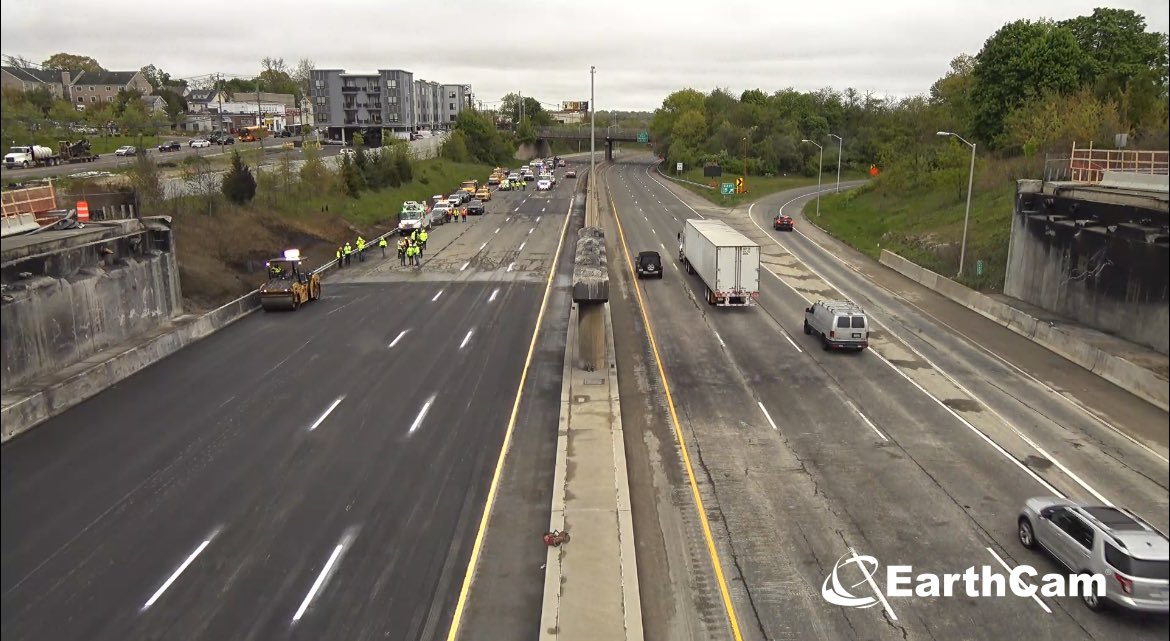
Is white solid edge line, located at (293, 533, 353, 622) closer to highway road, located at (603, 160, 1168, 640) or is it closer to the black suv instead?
highway road, located at (603, 160, 1168, 640)

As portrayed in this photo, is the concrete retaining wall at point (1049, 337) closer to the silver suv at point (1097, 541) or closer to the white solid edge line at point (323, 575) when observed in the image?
the silver suv at point (1097, 541)

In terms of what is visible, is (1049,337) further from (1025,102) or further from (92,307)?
(1025,102)

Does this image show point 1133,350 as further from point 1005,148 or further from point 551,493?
point 1005,148

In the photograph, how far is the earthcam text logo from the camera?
14.4m

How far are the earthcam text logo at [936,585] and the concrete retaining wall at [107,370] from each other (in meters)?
16.2

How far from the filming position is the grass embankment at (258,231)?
42.1m

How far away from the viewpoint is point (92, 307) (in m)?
27.5

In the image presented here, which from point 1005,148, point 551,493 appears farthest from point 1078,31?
point 551,493

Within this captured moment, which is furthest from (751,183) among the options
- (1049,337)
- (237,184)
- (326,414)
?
(326,414)

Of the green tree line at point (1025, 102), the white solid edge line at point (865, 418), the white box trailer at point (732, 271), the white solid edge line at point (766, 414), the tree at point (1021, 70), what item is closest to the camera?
the white solid edge line at point (865, 418)

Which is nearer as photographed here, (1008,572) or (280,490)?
(1008,572)

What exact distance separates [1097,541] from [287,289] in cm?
3610

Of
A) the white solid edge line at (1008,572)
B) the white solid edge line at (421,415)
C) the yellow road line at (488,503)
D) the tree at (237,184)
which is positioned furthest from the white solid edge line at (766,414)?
the tree at (237,184)

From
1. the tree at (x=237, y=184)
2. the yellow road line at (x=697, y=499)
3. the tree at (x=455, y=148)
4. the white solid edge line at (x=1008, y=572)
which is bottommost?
the yellow road line at (x=697, y=499)
